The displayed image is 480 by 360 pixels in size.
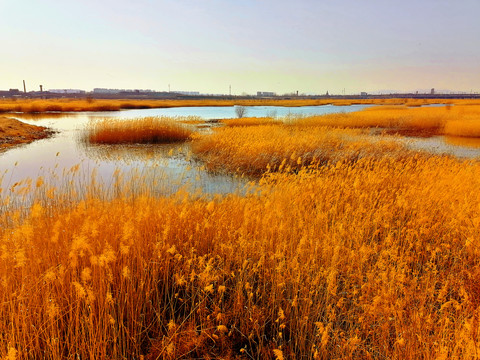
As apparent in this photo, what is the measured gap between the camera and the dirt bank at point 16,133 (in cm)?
1834

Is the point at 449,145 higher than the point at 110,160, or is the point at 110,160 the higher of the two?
the point at 449,145

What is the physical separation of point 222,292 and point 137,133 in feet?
56.6

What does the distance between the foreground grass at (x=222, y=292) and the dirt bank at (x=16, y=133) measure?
55.1 feet

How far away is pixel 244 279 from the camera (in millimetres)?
3514

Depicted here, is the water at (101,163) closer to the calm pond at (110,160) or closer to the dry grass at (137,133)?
the calm pond at (110,160)

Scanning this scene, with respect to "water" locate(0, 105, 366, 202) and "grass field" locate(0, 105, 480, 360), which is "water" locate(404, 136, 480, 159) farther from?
"water" locate(0, 105, 366, 202)

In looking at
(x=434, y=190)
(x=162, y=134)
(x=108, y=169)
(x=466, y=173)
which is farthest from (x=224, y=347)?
(x=162, y=134)

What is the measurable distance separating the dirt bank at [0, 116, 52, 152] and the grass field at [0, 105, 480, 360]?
51.7ft

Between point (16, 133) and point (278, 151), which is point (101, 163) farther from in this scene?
point (16, 133)

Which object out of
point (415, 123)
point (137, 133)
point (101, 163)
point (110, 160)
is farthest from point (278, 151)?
point (415, 123)

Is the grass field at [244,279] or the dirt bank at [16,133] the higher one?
the dirt bank at [16,133]

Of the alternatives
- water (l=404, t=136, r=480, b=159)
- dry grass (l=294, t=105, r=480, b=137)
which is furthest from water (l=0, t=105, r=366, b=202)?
dry grass (l=294, t=105, r=480, b=137)

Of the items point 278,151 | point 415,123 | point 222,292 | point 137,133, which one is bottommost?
point 222,292

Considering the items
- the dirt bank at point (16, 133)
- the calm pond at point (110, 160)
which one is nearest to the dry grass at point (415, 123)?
the calm pond at point (110, 160)
